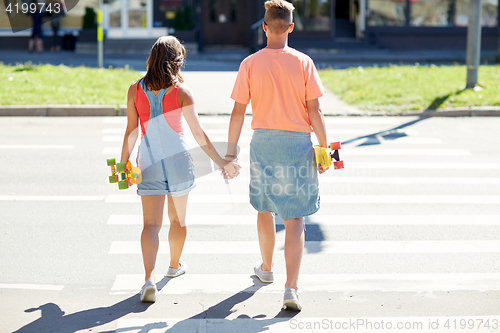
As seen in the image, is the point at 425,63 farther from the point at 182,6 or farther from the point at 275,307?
the point at 275,307

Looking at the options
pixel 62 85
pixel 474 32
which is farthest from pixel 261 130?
pixel 62 85

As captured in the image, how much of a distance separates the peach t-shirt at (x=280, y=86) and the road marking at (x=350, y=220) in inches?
86.2

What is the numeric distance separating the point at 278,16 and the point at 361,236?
2507 millimetres

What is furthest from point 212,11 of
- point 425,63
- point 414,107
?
point 414,107

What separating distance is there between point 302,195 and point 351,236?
71.7 inches

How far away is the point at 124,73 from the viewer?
53.7 ft

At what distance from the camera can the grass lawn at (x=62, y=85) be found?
12609 millimetres

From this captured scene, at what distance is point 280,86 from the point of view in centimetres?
414

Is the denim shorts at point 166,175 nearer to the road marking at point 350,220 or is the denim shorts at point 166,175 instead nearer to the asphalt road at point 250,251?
the asphalt road at point 250,251

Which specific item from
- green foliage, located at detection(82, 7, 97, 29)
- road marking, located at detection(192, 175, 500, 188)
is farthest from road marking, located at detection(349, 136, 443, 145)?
green foliage, located at detection(82, 7, 97, 29)

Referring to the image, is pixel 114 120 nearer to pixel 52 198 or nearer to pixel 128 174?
pixel 52 198

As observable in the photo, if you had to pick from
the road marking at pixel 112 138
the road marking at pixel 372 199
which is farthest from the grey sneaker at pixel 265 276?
the road marking at pixel 112 138

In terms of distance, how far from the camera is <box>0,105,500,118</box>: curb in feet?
39.7

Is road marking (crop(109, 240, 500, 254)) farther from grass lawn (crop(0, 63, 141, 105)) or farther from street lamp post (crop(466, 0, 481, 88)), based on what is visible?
street lamp post (crop(466, 0, 481, 88))
